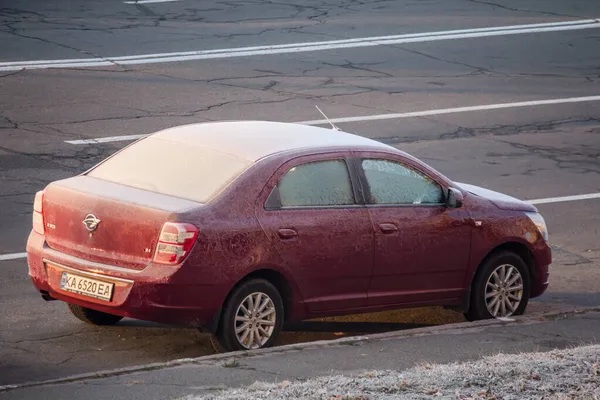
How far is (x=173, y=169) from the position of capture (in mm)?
9375

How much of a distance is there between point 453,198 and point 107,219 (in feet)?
9.03

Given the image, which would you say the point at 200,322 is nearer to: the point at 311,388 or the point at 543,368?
the point at 311,388

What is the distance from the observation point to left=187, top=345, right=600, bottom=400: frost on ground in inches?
288

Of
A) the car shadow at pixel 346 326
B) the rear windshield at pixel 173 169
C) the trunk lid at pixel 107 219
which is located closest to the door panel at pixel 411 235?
the car shadow at pixel 346 326

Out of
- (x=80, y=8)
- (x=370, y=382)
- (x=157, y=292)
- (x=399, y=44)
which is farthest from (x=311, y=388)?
(x=80, y=8)

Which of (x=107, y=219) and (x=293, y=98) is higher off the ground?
(x=293, y=98)

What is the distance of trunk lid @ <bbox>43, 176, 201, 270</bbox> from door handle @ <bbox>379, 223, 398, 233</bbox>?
1.56m

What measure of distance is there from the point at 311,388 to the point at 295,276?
1842 mm

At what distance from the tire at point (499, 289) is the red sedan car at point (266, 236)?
1 centimetres

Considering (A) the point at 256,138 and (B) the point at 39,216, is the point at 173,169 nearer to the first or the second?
(A) the point at 256,138

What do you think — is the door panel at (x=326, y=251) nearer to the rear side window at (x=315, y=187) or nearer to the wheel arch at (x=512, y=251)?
the rear side window at (x=315, y=187)

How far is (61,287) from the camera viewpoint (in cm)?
910

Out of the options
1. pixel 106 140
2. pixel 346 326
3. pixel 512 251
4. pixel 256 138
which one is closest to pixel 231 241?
pixel 256 138

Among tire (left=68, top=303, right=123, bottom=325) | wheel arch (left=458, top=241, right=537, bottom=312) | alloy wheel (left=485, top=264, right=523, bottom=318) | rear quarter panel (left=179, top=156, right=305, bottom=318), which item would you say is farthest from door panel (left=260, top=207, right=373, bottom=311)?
tire (left=68, top=303, right=123, bottom=325)
